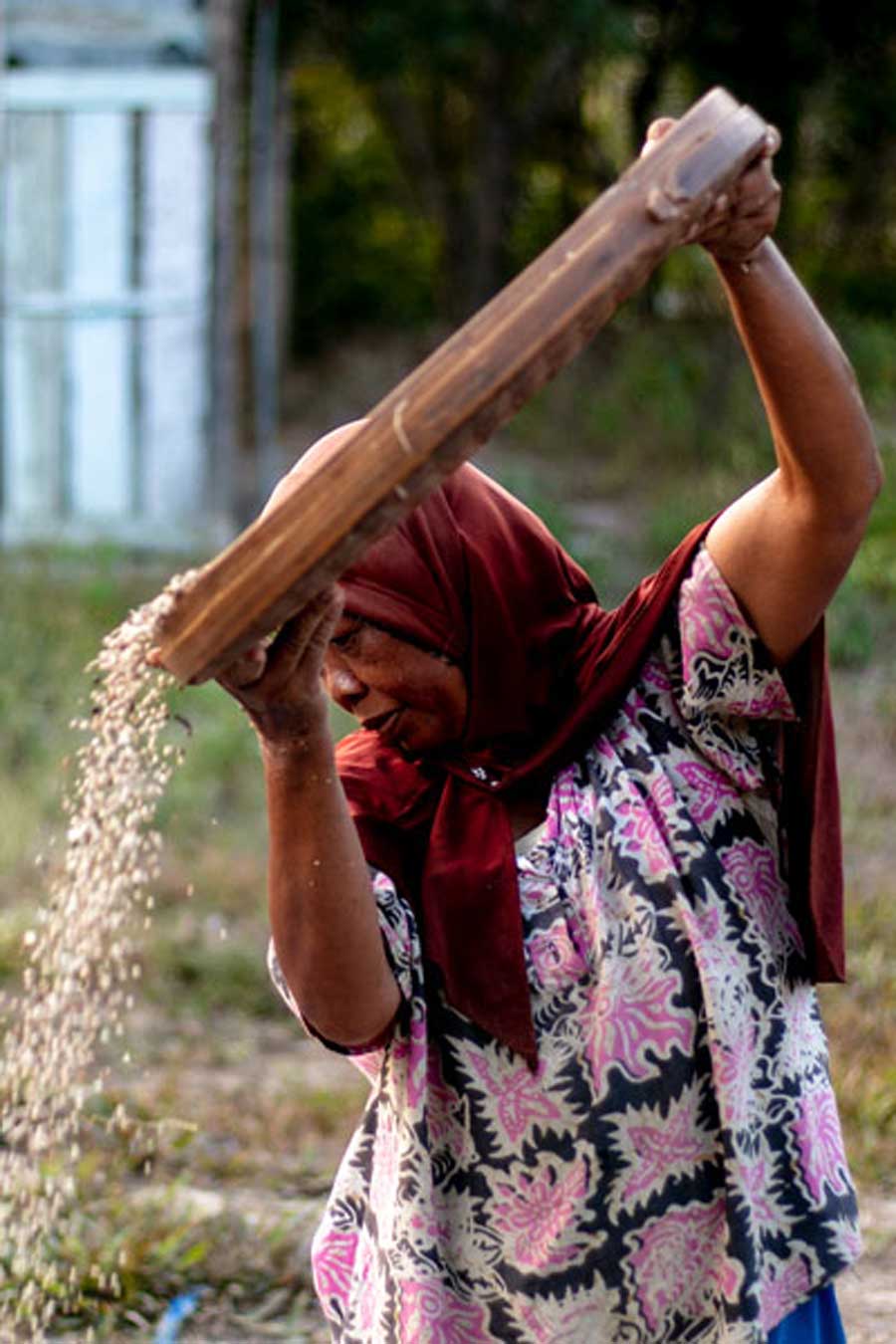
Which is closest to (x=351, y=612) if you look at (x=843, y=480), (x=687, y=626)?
(x=687, y=626)

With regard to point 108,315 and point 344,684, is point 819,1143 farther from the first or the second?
point 108,315

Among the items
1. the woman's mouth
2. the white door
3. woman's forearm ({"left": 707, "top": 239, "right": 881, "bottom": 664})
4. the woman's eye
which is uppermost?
the white door

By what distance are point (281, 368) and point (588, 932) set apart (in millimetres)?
10618

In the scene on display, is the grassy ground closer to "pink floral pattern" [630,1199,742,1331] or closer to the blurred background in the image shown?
the blurred background

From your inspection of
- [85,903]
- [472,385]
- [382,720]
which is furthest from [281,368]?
[472,385]

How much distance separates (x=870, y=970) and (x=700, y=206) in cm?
351

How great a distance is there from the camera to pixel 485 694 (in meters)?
2.15

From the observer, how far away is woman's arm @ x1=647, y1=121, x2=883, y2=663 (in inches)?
74.2

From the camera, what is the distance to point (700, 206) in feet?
5.88

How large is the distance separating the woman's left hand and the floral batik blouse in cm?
35

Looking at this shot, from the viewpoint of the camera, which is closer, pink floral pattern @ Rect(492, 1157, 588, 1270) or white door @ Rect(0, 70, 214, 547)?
pink floral pattern @ Rect(492, 1157, 588, 1270)

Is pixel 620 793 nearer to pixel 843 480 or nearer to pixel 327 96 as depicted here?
pixel 843 480

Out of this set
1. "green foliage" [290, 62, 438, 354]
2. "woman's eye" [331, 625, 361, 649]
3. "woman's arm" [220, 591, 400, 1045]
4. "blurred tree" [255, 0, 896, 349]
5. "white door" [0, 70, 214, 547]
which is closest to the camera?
"woman's arm" [220, 591, 400, 1045]

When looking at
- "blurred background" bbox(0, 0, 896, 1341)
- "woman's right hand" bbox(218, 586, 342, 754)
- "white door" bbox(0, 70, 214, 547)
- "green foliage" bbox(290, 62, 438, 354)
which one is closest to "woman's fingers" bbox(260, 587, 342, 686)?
"woman's right hand" bbox(218, 586, 342, 754)
